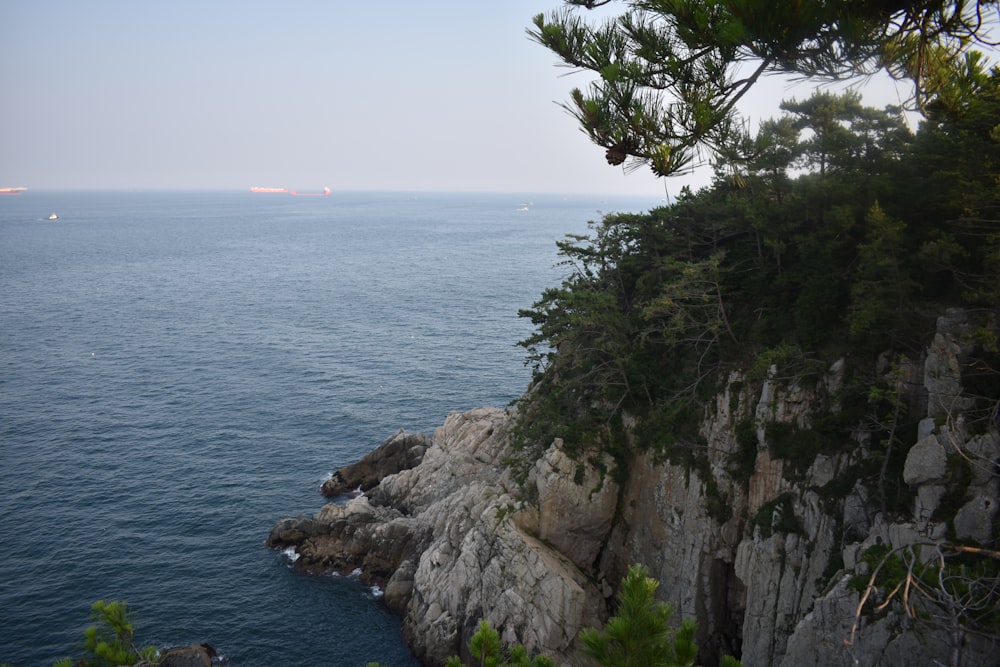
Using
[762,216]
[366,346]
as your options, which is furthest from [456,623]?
[366,346]

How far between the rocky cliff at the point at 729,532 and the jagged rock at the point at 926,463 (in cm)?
4

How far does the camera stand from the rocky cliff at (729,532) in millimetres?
17609

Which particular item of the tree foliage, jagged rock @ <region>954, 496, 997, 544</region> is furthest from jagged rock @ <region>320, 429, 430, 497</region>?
the tree foliage

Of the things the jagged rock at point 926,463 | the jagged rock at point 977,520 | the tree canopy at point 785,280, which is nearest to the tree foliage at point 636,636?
the tree canopy at point 785,280

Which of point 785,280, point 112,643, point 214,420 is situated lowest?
point 214,420

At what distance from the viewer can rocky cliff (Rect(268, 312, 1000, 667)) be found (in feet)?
57.8

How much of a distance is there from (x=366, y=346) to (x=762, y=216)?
52.5 m

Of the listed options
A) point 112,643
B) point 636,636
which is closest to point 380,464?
point 112,643

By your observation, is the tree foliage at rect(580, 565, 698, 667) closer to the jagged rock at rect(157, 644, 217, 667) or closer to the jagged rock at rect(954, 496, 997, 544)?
the jagged rock at rect(954, 496, 997, 544)

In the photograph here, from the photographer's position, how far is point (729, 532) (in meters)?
26.1

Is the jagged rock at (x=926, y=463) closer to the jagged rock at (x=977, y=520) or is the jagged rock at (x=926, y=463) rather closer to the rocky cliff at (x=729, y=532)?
the rocky cliff at (x=729, y=532)

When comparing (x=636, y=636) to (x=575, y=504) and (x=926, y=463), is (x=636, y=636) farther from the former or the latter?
(x=575, y=504)

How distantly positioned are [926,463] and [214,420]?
50.2 metres

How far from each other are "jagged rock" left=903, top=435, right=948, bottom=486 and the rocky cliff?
0.13ft
